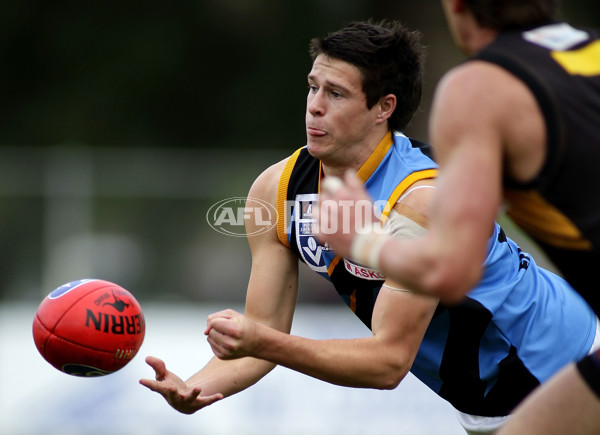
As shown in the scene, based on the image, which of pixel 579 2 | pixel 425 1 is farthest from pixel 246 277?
pixel 579 2

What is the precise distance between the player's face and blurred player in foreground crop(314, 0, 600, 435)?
1628 millimetres

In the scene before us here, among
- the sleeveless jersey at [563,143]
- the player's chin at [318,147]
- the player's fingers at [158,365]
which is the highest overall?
the sleeveless jersey at [563,143]

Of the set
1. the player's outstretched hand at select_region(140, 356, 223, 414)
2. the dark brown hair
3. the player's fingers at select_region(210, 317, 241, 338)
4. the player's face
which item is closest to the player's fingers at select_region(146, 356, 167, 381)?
the player's outstretched hand at select_region(140, 356, 223, 414)

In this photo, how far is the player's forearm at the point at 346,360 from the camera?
148 inches

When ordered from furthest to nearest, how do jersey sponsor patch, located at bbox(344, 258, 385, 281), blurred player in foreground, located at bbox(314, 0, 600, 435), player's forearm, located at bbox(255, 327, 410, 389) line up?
jersey sponsor patch, located at bbox(344, 258, 385, 281) → player's forearm, located at bbox(255, 327, 410, 389) → blurred player in foreground, located at bbox(314, 0, 600, 435)

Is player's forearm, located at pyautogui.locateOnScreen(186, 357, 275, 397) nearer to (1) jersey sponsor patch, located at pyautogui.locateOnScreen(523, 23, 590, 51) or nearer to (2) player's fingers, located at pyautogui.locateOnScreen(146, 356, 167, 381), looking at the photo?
(2) player's fingers, located at pyautogui.locateOnScreen(146, 356, 167, 381)

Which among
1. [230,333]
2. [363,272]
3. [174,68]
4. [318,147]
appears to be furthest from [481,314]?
[174,68]

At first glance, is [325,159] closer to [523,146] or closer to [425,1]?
[523,146]

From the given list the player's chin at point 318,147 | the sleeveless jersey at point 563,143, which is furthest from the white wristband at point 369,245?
the player's chin at point 318,147

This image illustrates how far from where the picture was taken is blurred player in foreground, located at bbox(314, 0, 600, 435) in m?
2.40

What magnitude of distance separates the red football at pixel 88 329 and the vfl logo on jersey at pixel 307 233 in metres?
0.84

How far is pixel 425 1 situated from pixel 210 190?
8345 millimetres

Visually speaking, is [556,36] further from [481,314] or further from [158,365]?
[158,365]

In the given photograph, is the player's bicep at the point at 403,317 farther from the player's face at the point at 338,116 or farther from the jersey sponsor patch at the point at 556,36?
the jersey sponsor patch at the point at 556,36
